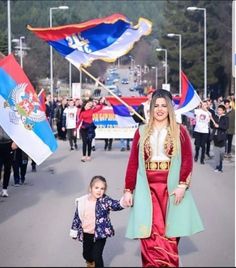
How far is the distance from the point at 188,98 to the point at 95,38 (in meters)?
5.21

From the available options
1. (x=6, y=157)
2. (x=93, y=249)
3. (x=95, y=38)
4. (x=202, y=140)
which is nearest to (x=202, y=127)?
(x=202, y=140)

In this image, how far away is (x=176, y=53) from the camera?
83375mm

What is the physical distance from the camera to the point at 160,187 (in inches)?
238

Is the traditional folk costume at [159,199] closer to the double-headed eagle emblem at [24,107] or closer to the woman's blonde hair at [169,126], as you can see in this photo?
the woman's blonde hair at [169,126]

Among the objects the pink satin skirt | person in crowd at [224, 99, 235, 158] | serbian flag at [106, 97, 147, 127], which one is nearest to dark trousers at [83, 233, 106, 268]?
the pink satin skirt

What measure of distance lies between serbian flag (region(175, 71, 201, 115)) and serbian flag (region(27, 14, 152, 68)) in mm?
3766

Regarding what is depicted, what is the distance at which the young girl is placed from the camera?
6.56 metres

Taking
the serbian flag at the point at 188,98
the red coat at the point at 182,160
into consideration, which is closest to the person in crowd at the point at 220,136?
the serbian flag at the point at 188,98

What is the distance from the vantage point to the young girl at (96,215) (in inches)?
258

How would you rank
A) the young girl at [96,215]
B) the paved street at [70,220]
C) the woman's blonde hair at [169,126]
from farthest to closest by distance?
1. the paved street at [70,220]
2. the young girl at [96,215]
3. the woman's blonde hair at [169,126]

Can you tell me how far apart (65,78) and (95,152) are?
73.9 metres

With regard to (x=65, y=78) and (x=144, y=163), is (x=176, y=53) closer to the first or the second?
(x=65, y=78)

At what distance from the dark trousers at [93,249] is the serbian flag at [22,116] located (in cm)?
290

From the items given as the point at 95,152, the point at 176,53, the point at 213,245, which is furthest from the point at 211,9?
the point at 213,245
